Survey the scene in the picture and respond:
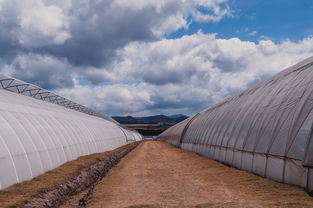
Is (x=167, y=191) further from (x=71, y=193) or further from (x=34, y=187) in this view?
(x=34, y=187)

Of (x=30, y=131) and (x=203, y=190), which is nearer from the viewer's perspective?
(x=203, y=190)

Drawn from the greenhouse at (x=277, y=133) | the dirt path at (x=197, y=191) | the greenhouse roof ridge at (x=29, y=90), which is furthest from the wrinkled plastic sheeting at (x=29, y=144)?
the greenhouse at (x=277, y=133)

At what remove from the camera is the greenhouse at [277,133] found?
15.3 meters

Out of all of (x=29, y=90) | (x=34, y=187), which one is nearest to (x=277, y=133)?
(x=34, y=187)

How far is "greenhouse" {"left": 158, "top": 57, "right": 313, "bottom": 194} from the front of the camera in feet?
50.2

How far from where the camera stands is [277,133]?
1811 centimetres

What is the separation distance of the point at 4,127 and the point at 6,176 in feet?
10.2

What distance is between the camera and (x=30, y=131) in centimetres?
2067

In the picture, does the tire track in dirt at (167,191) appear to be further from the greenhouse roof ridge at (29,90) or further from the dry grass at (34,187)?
the greenhouse roof ridge at (29,90)

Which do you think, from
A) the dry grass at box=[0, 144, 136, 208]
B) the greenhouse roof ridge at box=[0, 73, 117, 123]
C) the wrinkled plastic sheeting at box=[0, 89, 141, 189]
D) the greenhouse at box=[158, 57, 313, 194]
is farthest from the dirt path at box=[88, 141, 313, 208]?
the greenhouse roof ridge at box=[0, 73, 117, 123]

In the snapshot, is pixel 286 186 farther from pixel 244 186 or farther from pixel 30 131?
Result: pixel 30 131

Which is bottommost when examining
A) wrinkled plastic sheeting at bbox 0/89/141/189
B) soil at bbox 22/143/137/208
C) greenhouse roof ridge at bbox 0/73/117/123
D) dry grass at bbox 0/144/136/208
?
soil at bbox 22/143/137/208

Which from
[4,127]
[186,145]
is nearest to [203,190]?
[4,127]

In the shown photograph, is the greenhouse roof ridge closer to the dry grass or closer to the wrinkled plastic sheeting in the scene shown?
the wrinkled plastic sheeting
